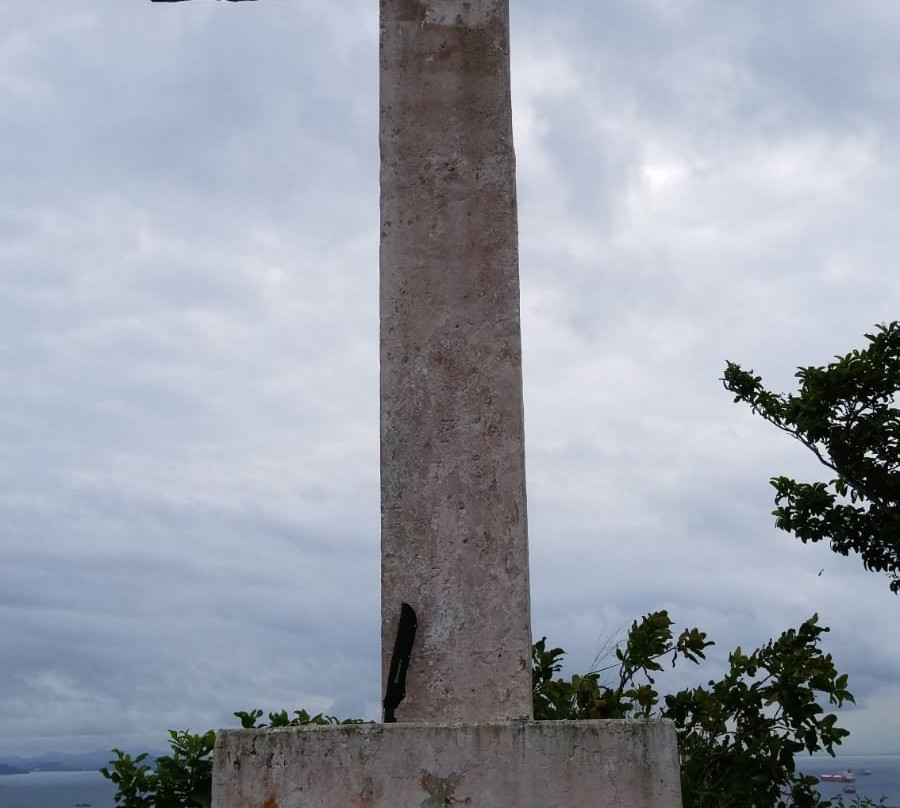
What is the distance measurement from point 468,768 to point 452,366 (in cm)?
107

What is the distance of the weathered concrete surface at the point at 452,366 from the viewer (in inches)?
112

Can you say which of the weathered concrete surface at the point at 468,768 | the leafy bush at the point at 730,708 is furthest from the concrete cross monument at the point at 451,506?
the leafy bush at the point at 730,708

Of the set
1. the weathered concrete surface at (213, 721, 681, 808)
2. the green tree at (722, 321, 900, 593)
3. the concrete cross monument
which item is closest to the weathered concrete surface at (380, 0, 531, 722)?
the concrete cross monument

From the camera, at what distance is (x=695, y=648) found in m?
5.89

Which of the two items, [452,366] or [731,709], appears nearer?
[452,366]

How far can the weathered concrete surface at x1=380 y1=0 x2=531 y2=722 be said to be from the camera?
112 inches

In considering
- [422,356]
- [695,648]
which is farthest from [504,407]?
[695,648]

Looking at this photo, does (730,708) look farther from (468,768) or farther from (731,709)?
(468,768)

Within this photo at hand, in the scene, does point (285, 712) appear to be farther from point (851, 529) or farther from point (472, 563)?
point (851, 529)

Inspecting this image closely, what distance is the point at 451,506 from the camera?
9.61 feet

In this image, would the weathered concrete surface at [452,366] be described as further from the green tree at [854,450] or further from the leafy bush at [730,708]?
the green tree at [854,450]

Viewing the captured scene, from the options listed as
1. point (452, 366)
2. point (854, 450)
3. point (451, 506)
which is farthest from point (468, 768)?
point (854, 450)

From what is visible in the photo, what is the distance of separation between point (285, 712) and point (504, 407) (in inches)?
96.3

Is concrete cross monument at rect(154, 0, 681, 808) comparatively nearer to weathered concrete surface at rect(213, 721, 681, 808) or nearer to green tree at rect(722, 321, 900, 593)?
weathered concrete surface at rect(213, 721, 681, 808)
